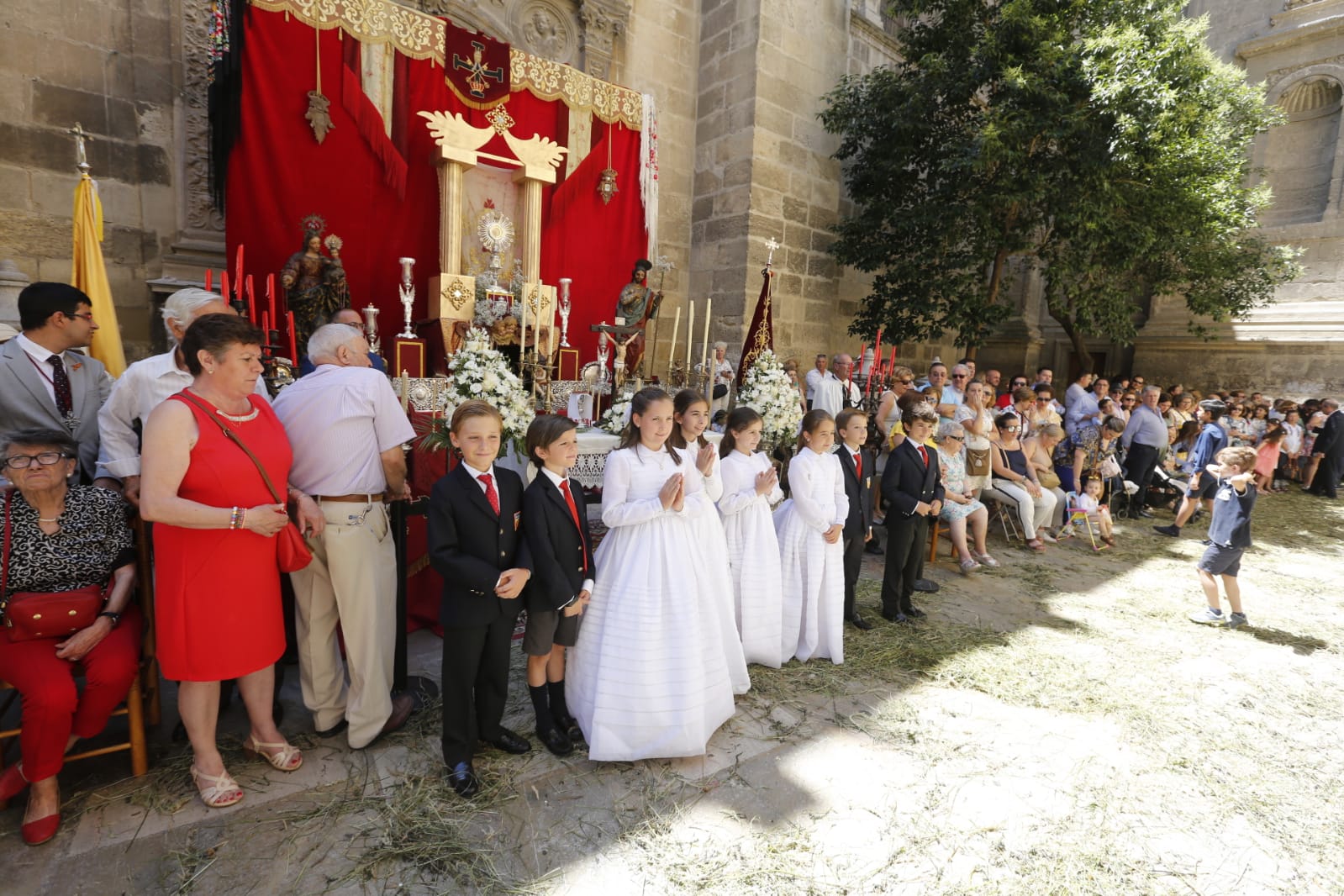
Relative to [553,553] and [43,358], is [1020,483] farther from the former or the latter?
[43,358]

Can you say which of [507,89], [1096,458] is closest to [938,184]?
[1096,458]

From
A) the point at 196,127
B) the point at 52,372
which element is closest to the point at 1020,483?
the point at 52,372

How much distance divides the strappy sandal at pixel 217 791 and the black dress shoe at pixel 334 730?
466 millimetres

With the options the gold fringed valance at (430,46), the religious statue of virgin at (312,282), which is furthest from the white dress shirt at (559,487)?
the gold fringed valance at (430,46)

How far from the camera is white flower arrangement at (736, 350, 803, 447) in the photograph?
529 centimetres

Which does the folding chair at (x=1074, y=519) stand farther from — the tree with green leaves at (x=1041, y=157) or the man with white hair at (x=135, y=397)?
the man with white hair at (x=135, y=397)

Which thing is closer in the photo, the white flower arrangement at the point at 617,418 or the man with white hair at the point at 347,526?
the man with white hair at the point at 347,526

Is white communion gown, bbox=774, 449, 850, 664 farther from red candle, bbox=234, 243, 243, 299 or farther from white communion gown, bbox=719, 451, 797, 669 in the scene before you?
red candle, bbox=234, 243, 243, 299

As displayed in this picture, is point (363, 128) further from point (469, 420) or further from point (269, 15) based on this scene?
point (469, 420)

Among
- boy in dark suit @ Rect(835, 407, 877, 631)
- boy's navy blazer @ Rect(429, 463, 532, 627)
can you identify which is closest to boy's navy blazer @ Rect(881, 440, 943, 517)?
boy in dark suit @ Rect(835, 407, 877, 631)

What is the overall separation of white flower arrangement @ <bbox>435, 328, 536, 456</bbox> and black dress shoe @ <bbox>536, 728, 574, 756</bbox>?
1.55 m

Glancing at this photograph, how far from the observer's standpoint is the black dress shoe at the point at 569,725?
2.97 metres

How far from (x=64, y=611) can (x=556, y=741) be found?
76.3 inches

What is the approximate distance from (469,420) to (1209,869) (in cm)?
334
